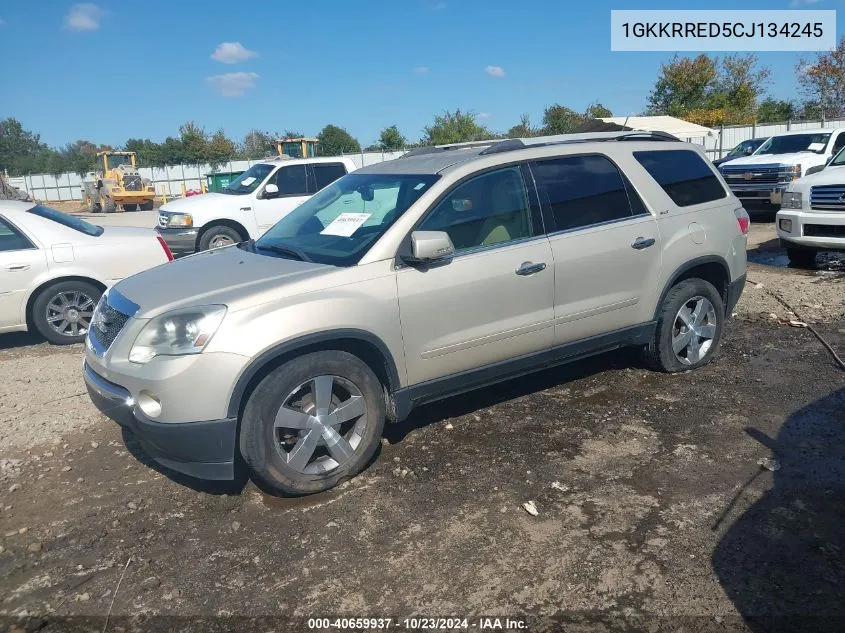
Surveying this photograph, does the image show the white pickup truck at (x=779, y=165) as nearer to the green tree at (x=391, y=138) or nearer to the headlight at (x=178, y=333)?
the headlight at (x=178, y=333)

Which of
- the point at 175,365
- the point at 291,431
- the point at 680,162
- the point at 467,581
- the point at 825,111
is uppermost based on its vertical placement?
the point at 825,111

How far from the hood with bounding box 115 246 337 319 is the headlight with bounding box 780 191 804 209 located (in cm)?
776

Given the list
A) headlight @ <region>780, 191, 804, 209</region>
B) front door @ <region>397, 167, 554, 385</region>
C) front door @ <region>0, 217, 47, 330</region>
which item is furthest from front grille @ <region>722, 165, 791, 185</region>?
front door @ <region>0, 217, 47, 330</region>

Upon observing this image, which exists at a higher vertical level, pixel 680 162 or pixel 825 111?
pixel 825 111

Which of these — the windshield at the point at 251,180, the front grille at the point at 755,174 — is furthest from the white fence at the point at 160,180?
the windshield at the point at 251,180

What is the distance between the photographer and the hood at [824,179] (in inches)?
349

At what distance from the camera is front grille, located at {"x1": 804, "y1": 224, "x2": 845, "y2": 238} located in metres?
8.71

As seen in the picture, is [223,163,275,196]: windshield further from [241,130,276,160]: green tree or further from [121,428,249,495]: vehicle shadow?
[241,130,276,160]: green tree

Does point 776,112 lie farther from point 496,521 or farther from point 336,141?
point 496,521

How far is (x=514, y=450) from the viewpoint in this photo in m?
4.29

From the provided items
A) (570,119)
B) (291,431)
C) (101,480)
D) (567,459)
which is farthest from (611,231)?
(570,119)

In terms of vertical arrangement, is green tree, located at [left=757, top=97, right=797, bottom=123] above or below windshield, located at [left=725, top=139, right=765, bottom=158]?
above

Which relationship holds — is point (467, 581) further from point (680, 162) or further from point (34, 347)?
point (34, 347)

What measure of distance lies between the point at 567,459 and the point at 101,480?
280 cm
